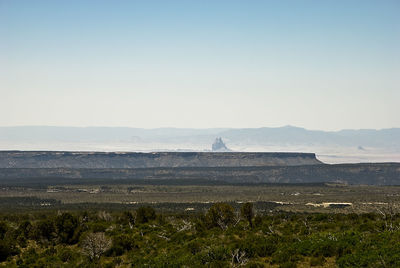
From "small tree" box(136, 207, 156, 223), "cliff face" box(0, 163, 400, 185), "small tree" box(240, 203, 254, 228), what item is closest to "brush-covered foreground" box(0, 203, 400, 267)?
"small tree" box(240, 203, 254, 228)

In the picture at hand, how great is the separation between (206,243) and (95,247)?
735 centimetres

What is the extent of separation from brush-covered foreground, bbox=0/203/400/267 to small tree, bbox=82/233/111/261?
0.06m

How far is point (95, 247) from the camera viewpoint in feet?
104

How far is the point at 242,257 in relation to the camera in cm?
2609

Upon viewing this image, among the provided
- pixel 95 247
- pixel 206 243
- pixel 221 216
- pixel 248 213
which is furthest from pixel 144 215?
pixel 206 243

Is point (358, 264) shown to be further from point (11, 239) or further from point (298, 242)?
point (11, 239)

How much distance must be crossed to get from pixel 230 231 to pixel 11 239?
16.2 m

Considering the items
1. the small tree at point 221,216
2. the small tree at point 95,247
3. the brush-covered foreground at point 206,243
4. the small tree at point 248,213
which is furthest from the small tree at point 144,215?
the small tree at point 95,247

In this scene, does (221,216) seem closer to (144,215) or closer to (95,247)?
(144,215)

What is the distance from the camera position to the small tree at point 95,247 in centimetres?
3123

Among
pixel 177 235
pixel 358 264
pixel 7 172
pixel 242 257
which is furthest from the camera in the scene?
pixel 7 172

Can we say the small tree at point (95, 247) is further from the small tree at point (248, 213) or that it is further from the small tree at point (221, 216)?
the small tree at point (248, 213)

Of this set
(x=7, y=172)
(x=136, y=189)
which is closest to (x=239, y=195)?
(x=136, y=189)

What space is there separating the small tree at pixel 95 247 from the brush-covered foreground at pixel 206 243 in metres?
0.06
